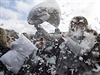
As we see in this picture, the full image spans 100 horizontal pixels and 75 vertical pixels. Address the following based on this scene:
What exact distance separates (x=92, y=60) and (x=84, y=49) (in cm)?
23

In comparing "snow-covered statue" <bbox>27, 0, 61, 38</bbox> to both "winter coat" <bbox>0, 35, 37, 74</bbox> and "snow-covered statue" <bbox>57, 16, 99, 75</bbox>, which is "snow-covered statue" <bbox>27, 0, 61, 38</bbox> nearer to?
"winter coat" <bbox>0, 35, 37, 74</bbox>

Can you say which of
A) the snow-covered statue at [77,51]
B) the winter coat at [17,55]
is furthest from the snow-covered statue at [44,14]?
the snow-covered statue at [77,51]

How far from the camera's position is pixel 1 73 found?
12.1 feet

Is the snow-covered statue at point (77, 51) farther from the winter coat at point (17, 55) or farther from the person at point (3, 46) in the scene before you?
the person at point (3, 46)

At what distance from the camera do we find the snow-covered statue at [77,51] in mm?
3430

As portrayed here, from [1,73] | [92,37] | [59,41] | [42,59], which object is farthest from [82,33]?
[1,73]

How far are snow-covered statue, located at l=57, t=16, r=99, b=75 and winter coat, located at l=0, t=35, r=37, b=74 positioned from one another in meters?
0.57

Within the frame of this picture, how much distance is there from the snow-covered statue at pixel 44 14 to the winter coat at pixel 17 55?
0.66 metres

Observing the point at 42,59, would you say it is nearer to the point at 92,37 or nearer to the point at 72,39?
the point at 72,39

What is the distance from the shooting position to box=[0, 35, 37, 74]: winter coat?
3.64 meters

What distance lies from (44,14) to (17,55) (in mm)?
1065

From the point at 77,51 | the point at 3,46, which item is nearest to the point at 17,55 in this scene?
the point at 3,46

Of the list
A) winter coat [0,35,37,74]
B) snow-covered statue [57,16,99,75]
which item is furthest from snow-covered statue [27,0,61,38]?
snow-covered statue [57,16,99,75]

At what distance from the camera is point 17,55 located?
3680 millimetres
